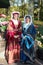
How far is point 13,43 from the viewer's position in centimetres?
770

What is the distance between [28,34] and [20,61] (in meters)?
0.91

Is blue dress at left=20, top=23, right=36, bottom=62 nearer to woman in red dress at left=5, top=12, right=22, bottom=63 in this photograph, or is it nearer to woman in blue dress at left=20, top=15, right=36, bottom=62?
woman in blue dress at left=20, top=15, right=36, bottom=62

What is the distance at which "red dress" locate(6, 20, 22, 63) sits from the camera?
7.46 metres

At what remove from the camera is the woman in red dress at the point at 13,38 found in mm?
7438

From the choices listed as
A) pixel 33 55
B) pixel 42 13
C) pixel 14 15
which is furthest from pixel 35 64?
pixel 42 13

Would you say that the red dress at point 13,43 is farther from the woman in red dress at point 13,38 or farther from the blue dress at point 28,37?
the blue dress at point 28,37

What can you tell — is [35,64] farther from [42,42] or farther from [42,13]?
[42,13]

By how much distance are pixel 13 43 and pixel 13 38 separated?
0.17m

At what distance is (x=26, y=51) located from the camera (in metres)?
7.73

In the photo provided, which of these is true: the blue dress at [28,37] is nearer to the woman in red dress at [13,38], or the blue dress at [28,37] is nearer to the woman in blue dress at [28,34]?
the woman in blue dress at [28,34]

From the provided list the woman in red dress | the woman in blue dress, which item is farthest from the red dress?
the woman in blue dress

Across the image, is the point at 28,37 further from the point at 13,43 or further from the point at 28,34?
the point at 13,43

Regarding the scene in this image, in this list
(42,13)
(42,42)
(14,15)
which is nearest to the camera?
(14,15)

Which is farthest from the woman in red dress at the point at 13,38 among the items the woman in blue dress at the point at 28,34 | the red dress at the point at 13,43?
the woman in blue dress at the point at 28,34
